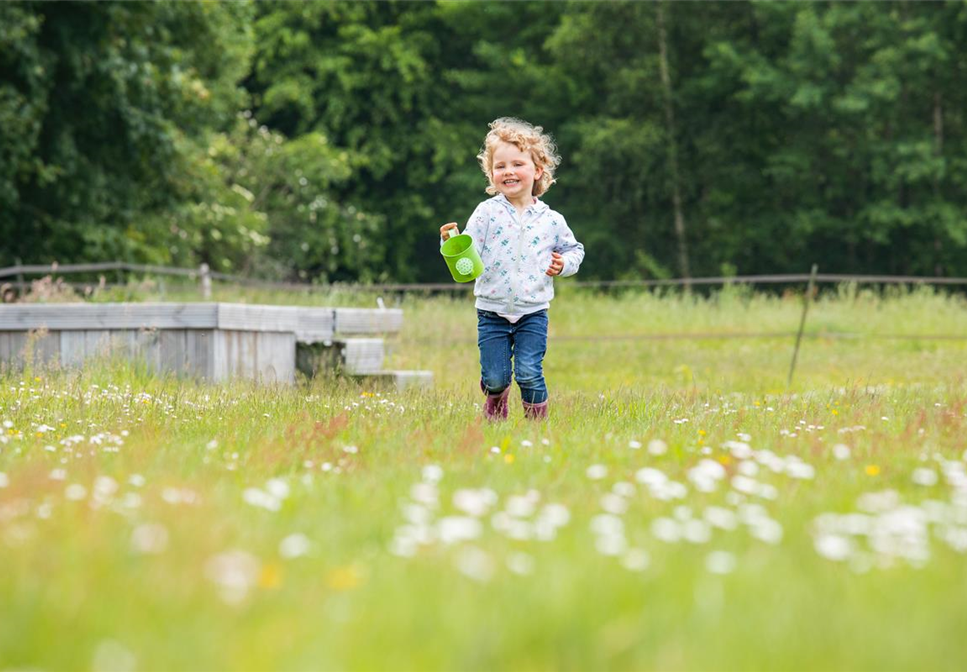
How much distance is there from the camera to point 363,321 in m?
12.5

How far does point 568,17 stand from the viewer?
1491 inches

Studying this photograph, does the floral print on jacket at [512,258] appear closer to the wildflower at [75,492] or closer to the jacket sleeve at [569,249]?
the jacket sleeve at [569,249]

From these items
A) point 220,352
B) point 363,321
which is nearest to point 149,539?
point 220,352

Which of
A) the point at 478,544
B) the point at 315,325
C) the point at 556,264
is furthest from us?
the point at 315,325

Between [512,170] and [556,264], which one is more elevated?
[512,170]

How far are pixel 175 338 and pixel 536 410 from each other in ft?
15.5

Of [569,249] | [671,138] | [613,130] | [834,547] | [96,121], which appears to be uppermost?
[613,130]

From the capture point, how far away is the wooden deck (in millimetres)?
10766

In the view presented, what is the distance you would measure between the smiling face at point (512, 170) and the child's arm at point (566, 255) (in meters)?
0.30

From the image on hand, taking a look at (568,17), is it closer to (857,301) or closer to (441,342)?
(857,301)

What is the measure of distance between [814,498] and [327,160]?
1304 inches

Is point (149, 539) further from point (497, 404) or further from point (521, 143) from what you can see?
point (521, 143)

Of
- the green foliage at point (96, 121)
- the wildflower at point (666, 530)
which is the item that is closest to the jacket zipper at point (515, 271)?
the wildflower at point (666, 530)

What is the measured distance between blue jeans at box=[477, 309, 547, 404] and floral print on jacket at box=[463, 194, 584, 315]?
4.5 inches
